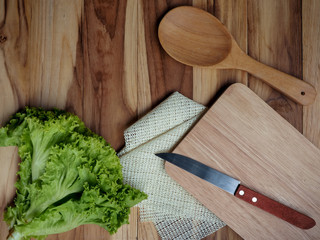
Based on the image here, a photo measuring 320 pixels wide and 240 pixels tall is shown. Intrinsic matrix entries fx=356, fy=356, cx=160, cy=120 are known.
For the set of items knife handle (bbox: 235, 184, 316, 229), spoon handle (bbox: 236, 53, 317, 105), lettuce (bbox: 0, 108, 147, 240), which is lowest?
knife handle (bbox: 235, 184, 316, 229)

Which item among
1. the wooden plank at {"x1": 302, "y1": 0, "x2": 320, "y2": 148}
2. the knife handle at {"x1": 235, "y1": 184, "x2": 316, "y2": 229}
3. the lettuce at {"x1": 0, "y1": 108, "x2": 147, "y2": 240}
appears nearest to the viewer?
the lettuce at {"x1": 0, "y1": 108, "x2": 147, "y2": 240}

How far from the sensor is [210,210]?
1.04 metres

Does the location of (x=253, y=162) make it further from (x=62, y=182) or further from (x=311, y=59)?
(x=62, y=182)

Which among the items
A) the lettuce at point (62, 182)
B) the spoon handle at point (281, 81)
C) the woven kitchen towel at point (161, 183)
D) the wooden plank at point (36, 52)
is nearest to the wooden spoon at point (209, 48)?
the spoon handle at point (281, 81)

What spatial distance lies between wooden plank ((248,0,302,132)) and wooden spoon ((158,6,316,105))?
0.07 m

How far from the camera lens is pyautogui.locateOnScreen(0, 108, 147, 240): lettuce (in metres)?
0.87

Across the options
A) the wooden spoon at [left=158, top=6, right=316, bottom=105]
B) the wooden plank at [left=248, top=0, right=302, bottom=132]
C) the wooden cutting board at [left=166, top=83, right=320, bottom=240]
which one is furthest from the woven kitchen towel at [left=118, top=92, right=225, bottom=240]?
the wooden plank at [left=248, top=0, right=302, bottom=132]

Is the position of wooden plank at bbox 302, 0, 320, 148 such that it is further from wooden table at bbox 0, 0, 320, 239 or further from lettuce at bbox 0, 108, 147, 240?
lettuce at bbox 0, 108, 147, 240

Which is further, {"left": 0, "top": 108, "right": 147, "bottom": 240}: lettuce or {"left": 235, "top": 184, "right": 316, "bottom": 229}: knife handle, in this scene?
{"left": 235, "top": 184, "right": 316, "bottom": 229}: knife handle

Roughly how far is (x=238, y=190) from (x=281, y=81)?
0.35 metres

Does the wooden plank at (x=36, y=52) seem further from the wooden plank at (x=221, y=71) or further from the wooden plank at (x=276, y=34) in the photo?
the wooden plank at (x=276, y=34)

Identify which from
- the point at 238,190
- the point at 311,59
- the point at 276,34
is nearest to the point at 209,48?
the point at 276,34

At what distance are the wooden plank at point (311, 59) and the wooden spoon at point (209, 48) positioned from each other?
0.18 feet

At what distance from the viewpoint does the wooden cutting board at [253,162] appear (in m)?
1.03
